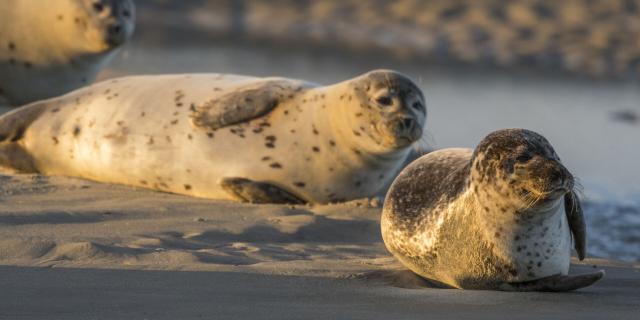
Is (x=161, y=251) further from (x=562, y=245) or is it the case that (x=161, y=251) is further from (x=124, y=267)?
(x=562, y=245)

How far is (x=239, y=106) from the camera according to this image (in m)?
6.17

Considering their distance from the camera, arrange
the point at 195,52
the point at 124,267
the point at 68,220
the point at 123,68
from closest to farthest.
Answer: the point at 124,267, the point at 68,220, the point at 123,68, the point at 195,52

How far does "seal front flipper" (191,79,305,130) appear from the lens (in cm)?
614

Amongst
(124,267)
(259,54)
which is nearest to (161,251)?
(124,267)

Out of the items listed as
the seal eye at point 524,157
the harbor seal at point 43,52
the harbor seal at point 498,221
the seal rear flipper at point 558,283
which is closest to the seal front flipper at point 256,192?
the harbor seal at point 498,221

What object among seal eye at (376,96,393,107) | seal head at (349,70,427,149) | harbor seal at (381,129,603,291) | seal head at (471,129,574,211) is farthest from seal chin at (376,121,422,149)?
seal head at (471,129,574,211)

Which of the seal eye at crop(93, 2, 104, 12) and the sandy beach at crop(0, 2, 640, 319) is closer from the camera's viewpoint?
the sandy beach at crop(0, 2, 640, 319)

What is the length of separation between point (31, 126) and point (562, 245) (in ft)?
10.3

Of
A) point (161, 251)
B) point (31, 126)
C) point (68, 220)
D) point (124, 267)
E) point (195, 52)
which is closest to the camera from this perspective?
point (124, 267)

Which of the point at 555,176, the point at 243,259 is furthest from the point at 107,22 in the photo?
the point at 555,176

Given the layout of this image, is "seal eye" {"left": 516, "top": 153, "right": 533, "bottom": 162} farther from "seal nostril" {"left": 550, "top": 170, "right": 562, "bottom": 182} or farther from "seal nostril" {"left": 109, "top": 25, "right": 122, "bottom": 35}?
"seal nostril" {"left": 109, "top": 25, "right": 122, "bottom": 35}

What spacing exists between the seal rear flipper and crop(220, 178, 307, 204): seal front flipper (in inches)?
77.2

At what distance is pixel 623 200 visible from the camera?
741 cm

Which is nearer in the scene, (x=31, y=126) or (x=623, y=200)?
(x=31, y=126)
